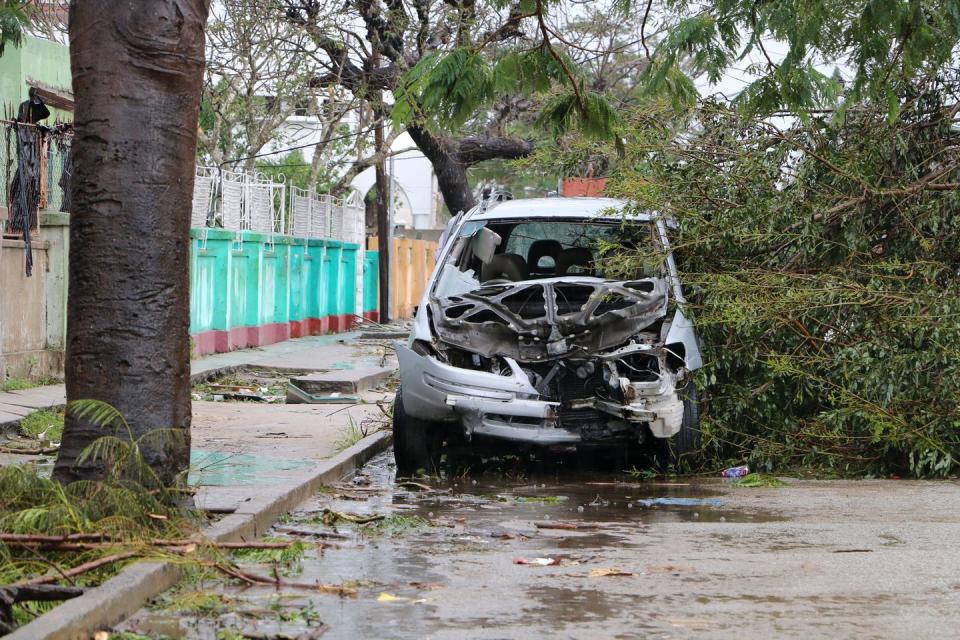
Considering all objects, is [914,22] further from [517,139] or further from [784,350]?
[517,139]

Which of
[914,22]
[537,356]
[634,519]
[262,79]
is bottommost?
[634,519]

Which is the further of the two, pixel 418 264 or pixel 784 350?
pixel 418 264

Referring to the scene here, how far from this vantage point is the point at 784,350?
1030cm

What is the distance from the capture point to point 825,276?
1006 cm

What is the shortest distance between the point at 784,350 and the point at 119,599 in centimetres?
647

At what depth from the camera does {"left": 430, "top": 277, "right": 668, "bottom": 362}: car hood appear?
9.27 m

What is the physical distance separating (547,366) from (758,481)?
1.77 m

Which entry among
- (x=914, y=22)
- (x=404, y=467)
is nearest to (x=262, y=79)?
(x=404, y=467)

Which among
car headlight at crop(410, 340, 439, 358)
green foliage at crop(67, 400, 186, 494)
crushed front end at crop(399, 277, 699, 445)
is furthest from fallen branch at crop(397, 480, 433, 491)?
green foliage at crop(67, 400, 186, 494)

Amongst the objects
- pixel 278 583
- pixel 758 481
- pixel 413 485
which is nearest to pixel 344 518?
pixel 413 485

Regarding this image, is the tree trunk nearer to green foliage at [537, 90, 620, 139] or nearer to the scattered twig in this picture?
the scattered twig

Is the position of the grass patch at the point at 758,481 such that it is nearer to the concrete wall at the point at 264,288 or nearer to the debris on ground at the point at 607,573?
the debris on ground at the point at 607,573

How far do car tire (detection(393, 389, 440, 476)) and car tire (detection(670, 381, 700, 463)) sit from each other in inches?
69.3

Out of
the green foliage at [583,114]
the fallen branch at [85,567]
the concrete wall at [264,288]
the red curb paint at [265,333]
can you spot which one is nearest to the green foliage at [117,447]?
the fallen branch at [85,567]
